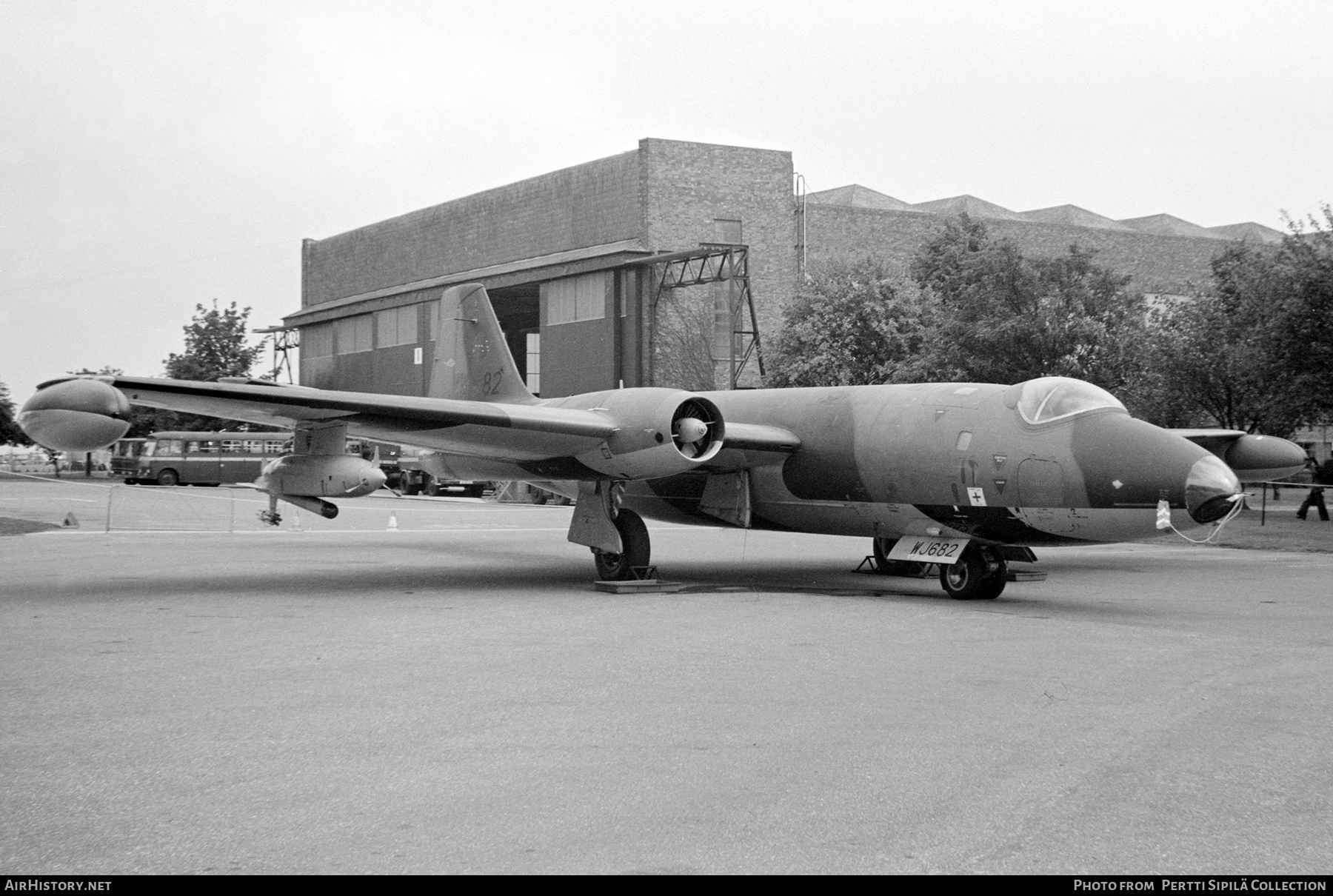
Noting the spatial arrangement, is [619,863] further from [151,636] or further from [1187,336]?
[1187,336]

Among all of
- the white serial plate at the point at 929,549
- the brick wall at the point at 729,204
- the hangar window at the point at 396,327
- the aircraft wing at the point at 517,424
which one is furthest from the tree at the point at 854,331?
the white serial plate at the point at 929,549

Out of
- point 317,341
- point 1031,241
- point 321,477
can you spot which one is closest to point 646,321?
point 1031,241

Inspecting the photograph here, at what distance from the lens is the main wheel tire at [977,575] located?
545 inches

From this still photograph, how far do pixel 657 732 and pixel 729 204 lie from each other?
163 ft

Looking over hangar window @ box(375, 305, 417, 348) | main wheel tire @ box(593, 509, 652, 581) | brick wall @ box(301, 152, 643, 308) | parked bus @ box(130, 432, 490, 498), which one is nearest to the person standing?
main wheel tire @ box(593, 509, 652, 581)

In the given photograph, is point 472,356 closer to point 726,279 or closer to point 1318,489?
point 1318,489

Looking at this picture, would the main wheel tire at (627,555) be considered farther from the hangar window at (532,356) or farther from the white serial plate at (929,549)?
the hangar window at (532,356)

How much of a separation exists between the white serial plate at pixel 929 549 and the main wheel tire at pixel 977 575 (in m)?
0.12

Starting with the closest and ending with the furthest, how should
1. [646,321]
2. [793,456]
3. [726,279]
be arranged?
[793,456] < [726,279] < [646,321]

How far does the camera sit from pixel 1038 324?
32219 millimetres

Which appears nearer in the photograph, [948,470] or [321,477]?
[948,470]

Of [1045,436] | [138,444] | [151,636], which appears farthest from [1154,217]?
[151,636]

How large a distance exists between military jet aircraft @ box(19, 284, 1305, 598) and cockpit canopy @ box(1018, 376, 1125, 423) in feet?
0.07

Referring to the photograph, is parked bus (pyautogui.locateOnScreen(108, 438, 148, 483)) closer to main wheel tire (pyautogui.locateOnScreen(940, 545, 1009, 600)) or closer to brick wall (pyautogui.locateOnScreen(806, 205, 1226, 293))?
brick wall (pyautogui.locateOnScreen(806, 205, 1226, 293))
